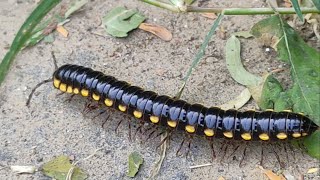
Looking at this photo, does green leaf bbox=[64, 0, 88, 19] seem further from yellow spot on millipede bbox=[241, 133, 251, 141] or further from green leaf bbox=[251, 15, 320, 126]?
yellow spot on millipede bbox=[241, 133, 251, 141]

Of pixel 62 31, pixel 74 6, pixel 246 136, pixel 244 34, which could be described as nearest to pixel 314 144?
pixel 246 136

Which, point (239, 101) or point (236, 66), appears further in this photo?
point (236, 66)

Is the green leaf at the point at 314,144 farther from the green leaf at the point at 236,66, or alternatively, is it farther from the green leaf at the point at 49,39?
the green leaf at the point at 49,39

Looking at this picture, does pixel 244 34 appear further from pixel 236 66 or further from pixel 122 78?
→ pixel 122 78

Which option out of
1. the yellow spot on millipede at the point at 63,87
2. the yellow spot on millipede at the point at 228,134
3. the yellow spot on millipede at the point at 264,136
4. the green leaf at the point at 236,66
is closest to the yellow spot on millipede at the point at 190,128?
the yellow spot on millipede at the point at 228,134

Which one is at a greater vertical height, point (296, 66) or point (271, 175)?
point (296, 66)

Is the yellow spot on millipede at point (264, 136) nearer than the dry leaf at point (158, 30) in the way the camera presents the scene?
Yes

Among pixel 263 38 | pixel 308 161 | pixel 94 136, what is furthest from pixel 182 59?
pixel 308 161
